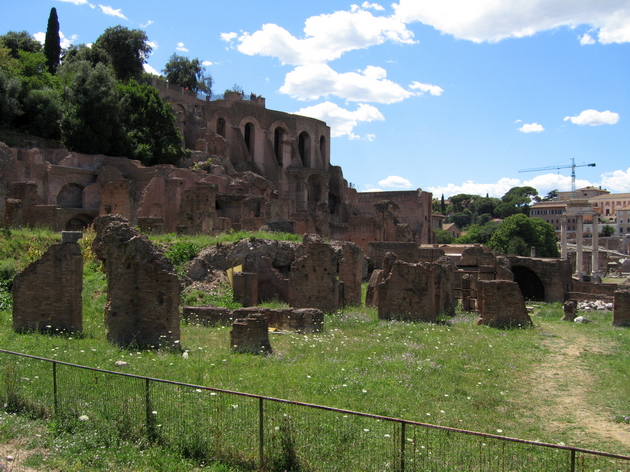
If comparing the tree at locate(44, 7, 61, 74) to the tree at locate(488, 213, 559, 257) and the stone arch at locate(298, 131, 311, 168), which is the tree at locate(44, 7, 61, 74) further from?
the tree at locate(488, 213, 559, 257)

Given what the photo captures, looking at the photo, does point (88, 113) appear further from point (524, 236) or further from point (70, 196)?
point (524, 236)

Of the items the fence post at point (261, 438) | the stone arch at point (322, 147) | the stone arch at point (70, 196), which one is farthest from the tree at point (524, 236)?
the fence post at point (261, 438)

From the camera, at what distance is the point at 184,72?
213ft

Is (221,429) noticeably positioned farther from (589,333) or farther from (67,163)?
(67,163)

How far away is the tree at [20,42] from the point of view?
50.4m

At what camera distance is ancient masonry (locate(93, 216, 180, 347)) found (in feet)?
35.2

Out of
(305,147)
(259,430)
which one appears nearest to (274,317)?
(259,430)

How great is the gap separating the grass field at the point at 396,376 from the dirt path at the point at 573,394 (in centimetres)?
2

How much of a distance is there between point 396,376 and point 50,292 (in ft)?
21.8

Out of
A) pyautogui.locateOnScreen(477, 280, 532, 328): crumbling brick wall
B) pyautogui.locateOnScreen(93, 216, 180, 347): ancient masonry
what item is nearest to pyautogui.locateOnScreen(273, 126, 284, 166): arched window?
pyautogui.locateOnScreen(477, 280, 532, 328): crumbling brick wall

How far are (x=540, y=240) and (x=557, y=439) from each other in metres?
54.5

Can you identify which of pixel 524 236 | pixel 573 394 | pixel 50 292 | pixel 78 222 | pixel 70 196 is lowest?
pixel 573 394

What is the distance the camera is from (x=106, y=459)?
6.07m

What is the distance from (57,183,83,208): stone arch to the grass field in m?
16.4
